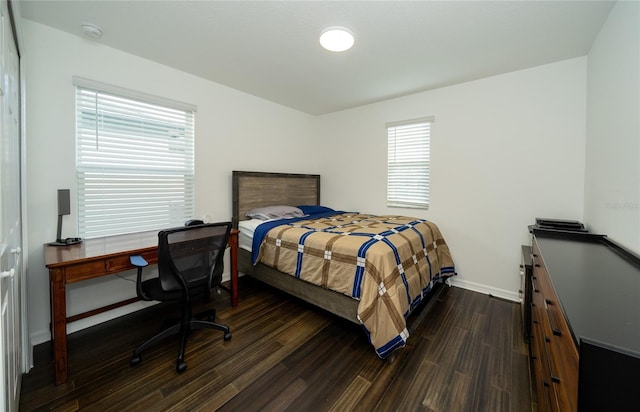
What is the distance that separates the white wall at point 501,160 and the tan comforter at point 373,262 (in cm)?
42

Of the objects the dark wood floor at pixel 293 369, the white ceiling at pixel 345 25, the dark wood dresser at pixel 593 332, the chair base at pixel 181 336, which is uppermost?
the white ceiling at pixel 345 25

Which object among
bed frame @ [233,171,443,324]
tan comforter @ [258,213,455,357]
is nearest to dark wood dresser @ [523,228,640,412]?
tan comforter @ [258,213,455,357]

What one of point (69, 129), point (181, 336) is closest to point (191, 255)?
point (181, 336)

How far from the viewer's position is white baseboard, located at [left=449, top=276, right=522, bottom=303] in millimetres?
2842

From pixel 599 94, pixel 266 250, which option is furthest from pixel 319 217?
pixel 599 94

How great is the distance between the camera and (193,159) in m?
3.00

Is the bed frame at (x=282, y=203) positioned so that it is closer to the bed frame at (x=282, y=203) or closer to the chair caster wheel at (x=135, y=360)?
the bed frame at (x=282, y=203)

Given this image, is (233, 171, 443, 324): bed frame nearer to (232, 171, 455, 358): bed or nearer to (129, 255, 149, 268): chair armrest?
(232, 171, 455, 358): bed

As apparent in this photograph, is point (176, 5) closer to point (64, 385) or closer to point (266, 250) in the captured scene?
point (266, 250)

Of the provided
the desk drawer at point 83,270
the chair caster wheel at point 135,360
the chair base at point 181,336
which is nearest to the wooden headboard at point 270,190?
the chair base at point 181,336

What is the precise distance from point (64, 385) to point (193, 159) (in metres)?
2.19

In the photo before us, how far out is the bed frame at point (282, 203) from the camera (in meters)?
2.22

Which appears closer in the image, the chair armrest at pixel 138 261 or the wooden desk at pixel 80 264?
the wooden desk at pixel 80 264

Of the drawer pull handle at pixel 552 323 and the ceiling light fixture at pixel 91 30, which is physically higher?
the ceiling light fixture at pixel 91 30
